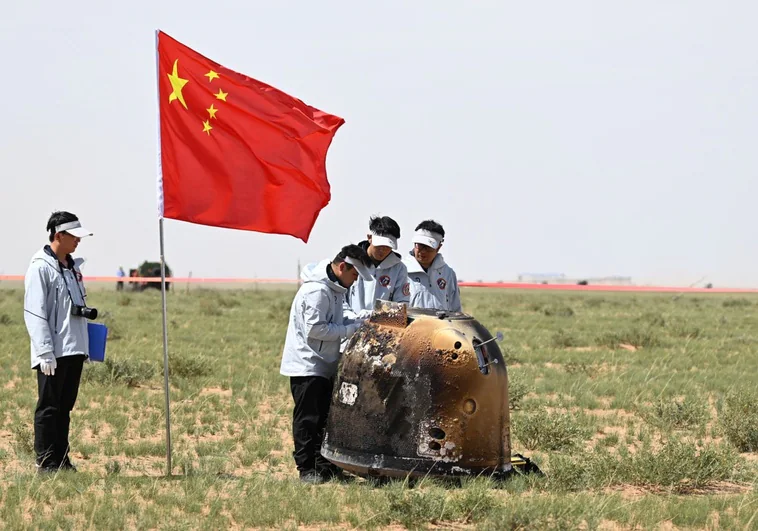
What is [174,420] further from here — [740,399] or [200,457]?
[740,399]

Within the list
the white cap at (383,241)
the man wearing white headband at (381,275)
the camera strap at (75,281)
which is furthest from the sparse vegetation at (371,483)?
the white cap at (383,241)

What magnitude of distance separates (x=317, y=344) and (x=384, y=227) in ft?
3.60

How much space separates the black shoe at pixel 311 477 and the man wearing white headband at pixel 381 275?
1281 mm

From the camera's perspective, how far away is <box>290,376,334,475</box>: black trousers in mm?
8398

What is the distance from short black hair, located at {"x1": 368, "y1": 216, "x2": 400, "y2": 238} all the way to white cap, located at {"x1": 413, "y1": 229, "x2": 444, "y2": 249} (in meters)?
0.81

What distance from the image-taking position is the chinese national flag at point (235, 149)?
8742mm

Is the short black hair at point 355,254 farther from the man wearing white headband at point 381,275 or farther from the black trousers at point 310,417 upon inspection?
the black trousers at point 310,417

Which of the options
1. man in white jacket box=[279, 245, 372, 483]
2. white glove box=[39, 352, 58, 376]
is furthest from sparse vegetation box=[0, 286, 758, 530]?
white glove box=[39, 352, 58, 376]

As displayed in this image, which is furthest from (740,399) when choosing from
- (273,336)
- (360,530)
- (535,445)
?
(273,336)

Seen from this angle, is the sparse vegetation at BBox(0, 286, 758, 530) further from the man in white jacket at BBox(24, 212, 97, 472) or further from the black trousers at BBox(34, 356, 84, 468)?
the man in white jacket at BBox(24, 212, 97, 472)

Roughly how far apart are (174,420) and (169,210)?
394 centimetres

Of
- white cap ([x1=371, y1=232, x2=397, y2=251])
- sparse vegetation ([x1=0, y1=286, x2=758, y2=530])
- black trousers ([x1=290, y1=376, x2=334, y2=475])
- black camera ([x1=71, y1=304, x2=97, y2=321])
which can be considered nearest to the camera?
sparse vegetation ([x1=0, y1=286, x2=758, y2=530])

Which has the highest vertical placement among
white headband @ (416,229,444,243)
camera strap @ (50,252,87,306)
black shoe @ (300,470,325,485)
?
white headband @ (416,229,444,243)

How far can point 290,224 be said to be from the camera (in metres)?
9.14
